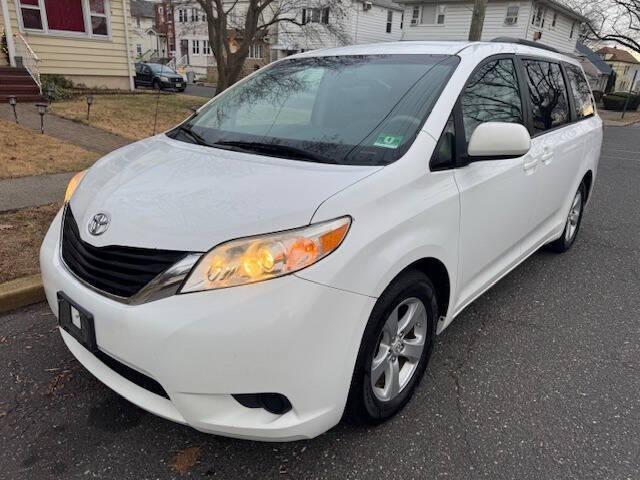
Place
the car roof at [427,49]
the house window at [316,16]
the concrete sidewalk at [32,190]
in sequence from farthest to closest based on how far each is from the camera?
the house window at [316,16], the concrete sidewalk at [32,190], the car roof at [427,49]

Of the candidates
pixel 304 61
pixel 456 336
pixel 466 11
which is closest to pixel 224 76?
pixel 304 61

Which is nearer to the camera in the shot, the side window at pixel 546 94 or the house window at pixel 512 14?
the side window at pixel 546 94

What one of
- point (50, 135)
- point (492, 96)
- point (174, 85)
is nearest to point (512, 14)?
point (174, 85)

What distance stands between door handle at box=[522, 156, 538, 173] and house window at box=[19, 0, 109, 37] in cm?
1564

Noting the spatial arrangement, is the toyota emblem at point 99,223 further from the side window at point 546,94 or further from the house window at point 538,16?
the house window at point 538,16

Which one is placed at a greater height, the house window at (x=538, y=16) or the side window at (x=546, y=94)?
the house window at (x=538, y=16)

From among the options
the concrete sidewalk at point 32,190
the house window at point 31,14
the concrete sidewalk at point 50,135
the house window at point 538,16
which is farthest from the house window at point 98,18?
the house window at point 538,16

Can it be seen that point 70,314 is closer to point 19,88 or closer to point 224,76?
point 19,88

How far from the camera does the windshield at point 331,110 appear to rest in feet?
8.05

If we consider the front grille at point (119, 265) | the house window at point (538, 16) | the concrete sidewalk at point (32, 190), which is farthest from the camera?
the house window at point (538, 16)

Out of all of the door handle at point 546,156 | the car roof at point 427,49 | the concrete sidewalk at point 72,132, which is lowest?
the concrete sidewalk at point 72,132

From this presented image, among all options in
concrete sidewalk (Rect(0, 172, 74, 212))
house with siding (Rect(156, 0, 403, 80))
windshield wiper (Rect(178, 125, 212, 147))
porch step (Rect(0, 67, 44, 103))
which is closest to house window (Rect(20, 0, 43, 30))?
porch step (Rect(0, 67, 44, 103))

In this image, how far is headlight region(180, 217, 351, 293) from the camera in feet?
5.98

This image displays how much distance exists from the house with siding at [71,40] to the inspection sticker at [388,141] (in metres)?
13.5
